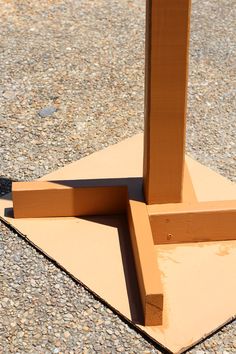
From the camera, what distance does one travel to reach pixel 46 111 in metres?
4.29

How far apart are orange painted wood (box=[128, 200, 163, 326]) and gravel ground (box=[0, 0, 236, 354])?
13cm

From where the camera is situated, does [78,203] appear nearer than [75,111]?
Yes

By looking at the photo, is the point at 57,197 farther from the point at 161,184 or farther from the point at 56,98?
the point at 56,98

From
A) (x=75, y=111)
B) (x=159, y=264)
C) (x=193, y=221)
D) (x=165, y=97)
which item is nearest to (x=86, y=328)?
(x=159, y=264)

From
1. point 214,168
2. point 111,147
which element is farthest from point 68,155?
point 214,168

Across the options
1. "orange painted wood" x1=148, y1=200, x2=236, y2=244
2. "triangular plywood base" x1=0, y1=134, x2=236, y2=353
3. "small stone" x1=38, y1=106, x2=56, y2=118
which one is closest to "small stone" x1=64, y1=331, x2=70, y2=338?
"triangular plywood base" x1=0, y1=134, x2=236, y2=353

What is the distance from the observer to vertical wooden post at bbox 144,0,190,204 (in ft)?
9.10

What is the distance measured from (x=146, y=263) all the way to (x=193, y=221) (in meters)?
0.41

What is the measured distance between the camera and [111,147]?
3936 millimetres

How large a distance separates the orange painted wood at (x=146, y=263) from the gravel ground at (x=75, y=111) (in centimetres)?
13

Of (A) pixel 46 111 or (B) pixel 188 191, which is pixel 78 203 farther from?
(A) pixel 46 111

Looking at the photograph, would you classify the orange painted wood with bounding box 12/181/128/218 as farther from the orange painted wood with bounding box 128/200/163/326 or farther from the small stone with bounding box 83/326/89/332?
the small stone with bounding box 83/326/89/332

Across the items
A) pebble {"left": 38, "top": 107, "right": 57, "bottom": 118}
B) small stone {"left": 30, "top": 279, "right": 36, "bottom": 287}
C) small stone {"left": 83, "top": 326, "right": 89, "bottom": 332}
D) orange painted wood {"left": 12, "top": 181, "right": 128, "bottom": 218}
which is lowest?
small stone {"left": 83, "top": 326, "right": 89, "bottom": 332}

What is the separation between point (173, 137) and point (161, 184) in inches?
9.5
